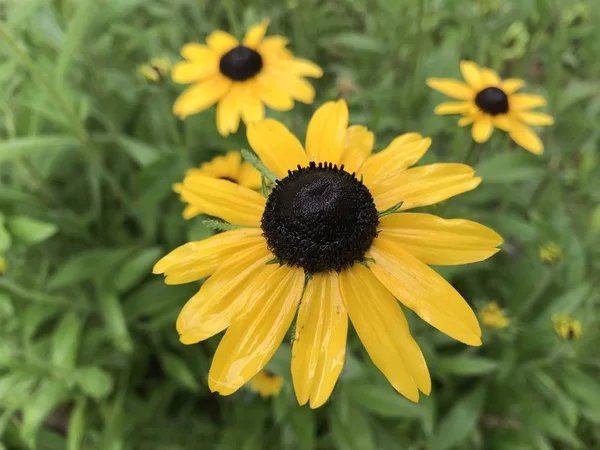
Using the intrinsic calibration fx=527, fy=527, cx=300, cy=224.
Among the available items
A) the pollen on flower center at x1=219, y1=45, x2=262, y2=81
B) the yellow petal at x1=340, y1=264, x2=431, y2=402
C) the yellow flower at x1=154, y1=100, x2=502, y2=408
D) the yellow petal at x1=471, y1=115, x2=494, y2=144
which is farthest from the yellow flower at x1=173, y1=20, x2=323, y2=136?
the yellow petal at x1=340, y1=264, x2=431, y2=402

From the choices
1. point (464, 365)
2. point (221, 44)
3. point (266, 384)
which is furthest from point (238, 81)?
point (464, 365)

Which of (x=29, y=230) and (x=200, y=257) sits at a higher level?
(x=200, y=257)

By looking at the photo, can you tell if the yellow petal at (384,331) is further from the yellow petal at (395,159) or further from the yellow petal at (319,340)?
the yellow petal at (395,159)

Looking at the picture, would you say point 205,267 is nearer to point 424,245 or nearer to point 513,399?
point 424,245

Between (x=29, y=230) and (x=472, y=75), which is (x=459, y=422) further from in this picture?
(x=29, y=230)

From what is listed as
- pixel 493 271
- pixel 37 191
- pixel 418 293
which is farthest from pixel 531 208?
pixel 37 191

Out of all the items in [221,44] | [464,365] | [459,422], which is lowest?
[459,422]
